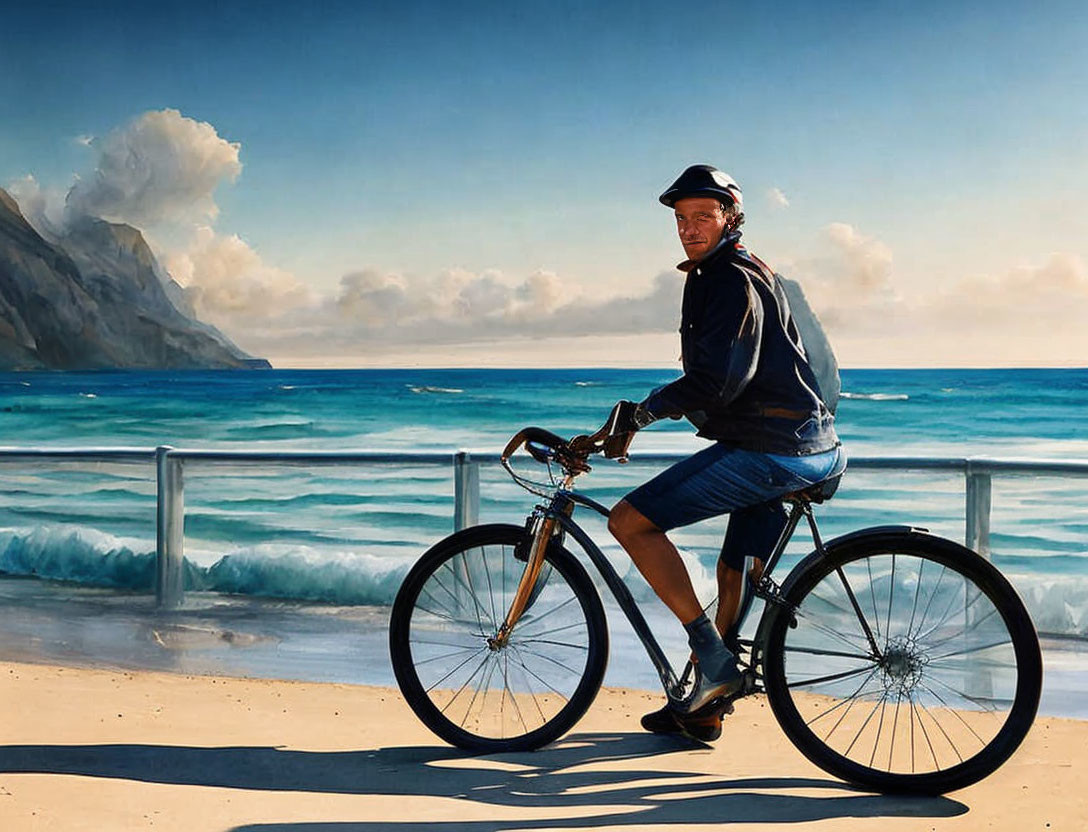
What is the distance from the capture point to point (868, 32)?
40812 millimetres

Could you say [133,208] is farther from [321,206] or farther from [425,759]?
[425,759]

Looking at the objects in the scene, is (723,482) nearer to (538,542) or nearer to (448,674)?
(538,542)

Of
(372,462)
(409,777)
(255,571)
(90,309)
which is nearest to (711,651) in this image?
(409,777)

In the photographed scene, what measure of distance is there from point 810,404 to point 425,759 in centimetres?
147

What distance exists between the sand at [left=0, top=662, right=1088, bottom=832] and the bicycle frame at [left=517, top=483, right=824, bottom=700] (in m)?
0.29

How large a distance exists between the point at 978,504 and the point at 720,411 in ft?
6.09

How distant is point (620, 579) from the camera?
4.02 m

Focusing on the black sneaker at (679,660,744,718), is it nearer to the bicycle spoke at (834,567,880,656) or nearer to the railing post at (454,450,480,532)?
the bicycle spoke at (834,567,880,656)

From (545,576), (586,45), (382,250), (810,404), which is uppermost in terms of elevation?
(586,45)

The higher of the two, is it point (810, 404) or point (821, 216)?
point (821, 216)

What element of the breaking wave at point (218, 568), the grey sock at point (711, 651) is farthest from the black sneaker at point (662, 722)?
the breaking wave at point (218, 568)

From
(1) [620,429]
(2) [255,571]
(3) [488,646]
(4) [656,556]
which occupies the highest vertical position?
(1) [620,429]

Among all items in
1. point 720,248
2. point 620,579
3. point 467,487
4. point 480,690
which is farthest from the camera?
point 467,487

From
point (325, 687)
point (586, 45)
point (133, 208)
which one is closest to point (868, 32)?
point (586, 45)
